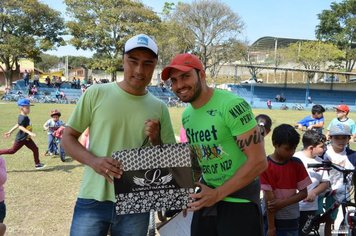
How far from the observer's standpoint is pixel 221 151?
87.2 inches

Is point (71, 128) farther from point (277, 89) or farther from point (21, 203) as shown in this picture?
point (277, 89)

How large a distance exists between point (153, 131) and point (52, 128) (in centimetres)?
820

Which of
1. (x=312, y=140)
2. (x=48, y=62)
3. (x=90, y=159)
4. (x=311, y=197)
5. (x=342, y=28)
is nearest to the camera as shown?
(x=90, y=159)

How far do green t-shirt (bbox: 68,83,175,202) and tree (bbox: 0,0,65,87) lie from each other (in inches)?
1569

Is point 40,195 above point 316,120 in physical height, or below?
below

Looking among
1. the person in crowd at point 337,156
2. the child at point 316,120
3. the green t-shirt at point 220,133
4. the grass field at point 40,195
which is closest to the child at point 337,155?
the person in crowd at point 337,156

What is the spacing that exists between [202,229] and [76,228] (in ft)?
2.69

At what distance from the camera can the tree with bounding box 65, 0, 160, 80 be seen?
40.6m

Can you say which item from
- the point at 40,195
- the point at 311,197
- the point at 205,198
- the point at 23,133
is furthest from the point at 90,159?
the point at 23,133

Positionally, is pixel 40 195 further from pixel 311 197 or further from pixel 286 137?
pixel 286 137

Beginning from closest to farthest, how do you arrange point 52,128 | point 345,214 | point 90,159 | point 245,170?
1. point 245,170
2. point 90,159
3. point 345,214
4. point 52,128

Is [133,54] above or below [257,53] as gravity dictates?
below

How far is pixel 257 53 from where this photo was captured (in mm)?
69562

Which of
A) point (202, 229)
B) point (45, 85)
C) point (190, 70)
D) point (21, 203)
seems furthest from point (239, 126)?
point (45, 85)
